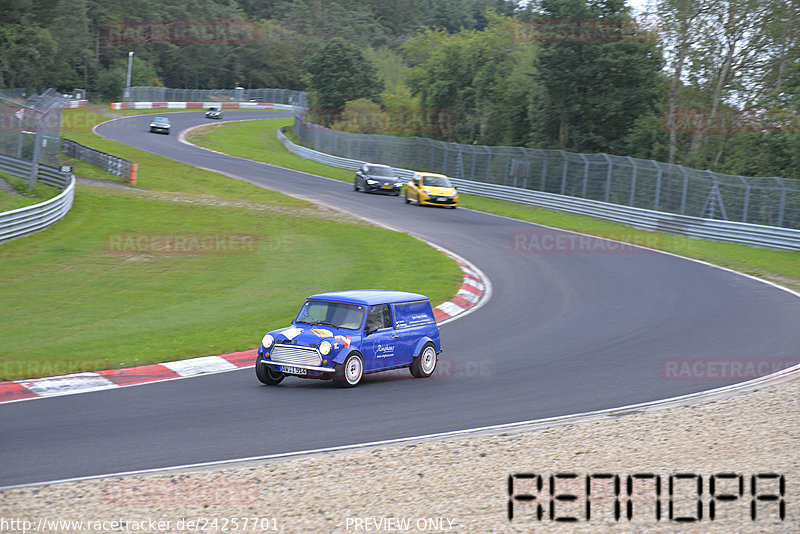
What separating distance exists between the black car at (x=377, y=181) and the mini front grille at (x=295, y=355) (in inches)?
1221

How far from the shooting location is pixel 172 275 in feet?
71.9

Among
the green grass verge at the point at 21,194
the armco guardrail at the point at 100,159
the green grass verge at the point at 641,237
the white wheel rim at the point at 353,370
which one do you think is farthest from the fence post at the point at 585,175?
the white wheel rim at the point at 353,370

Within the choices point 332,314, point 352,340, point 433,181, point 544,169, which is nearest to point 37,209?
point 433,181

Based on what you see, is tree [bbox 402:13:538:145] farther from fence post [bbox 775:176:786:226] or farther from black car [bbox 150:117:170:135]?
fence post [bbox 775:176:786:226]

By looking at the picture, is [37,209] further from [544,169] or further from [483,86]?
[483,86]

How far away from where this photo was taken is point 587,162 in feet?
128

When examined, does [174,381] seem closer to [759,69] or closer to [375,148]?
[759,69]

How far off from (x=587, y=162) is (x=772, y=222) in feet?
33.8

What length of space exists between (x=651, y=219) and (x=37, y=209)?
22586mm

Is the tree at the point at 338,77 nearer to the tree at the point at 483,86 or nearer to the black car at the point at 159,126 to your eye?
the black car at the point at 159,126

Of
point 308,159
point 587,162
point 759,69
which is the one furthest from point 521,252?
point 308,159

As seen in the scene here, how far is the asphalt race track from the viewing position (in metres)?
9.08

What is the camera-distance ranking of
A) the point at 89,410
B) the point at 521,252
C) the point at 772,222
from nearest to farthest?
the point at 89,410 → the point at 521,252 → the point at 772,222

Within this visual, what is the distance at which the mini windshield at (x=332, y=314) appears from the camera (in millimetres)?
12383
